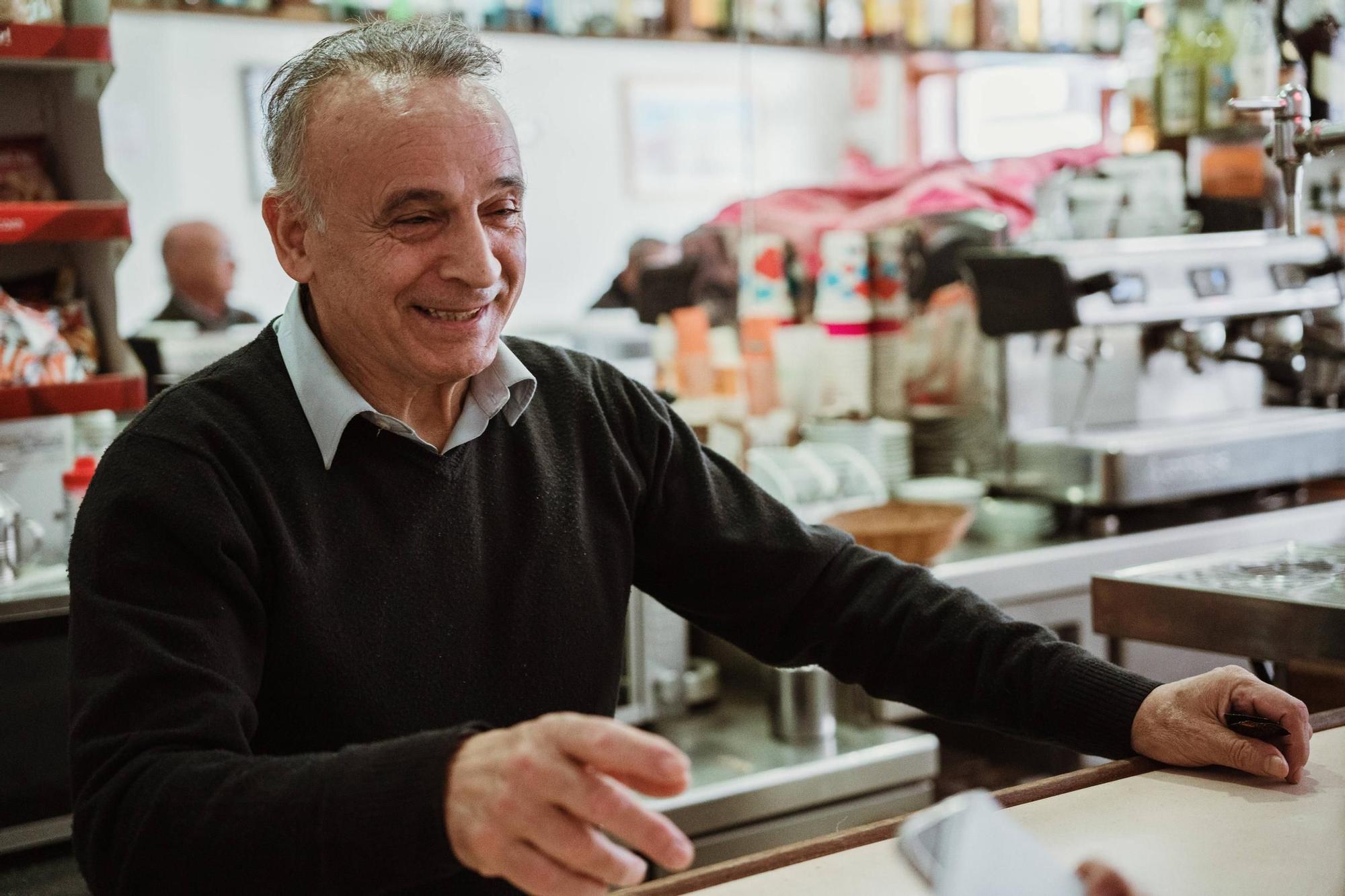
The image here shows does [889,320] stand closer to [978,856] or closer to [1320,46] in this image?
[1320,46]

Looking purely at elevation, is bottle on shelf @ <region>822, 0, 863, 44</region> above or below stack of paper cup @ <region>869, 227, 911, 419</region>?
above

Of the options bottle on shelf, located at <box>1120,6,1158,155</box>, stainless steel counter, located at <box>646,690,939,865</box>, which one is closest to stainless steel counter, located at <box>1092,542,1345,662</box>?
stainless steel counter, located at <box>646,690,939,865</box>

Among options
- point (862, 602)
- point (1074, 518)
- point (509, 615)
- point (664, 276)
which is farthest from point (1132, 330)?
point (509, 615)

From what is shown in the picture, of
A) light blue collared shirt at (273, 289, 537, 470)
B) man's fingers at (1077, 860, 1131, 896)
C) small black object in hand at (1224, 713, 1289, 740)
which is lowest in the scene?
small black object in hand at (1224, 713, 1289, 740)

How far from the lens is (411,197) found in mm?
Result: 1355

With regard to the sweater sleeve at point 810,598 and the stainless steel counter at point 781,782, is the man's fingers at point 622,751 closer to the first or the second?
the sweater sleeve at point 810,598

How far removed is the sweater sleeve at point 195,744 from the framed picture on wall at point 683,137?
3.92 m

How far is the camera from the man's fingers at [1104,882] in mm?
857

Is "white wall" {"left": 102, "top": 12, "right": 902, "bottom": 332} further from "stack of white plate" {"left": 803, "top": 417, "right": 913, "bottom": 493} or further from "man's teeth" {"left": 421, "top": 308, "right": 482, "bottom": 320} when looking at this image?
"man's teeth" {"left": 421, "top": 308, "right": 482, "bottom": 320}

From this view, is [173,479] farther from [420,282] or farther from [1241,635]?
[1241,635]

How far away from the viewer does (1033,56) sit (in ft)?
13.7

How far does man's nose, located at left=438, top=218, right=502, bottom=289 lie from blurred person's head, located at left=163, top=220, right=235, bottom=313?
2985 mm

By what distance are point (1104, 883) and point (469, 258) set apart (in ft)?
2.78

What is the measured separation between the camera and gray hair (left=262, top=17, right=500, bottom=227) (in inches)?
54.1
